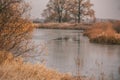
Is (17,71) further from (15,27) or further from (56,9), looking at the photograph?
(56,9)

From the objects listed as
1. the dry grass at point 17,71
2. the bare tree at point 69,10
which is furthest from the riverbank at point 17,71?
the bare tree at point 69,10

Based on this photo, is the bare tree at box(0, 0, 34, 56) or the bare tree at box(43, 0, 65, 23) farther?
the bare tree at box(43, 0, 65, 23)

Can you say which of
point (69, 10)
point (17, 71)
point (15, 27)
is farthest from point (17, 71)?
point (69, 10)

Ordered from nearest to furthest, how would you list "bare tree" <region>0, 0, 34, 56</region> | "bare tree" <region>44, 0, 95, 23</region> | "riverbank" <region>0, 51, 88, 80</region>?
"riverbank" <region>0, 51, 88, 80</region>, "bare tree" <region>0, 0, 34, 56</region>, "bare tree" <region>44, 0, 95, 23</region>

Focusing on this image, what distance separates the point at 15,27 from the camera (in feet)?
40.1

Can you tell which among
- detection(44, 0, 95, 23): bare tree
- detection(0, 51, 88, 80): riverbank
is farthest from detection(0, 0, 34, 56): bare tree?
detection(44, 0, 95, 23): bare tree

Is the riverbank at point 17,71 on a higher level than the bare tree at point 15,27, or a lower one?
lower

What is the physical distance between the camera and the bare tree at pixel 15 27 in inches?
470

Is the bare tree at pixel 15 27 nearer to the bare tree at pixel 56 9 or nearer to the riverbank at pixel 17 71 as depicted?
the riverbank at pixel 17 71

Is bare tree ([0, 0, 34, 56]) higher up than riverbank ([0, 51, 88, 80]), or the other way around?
bare tree ([0, 0, 34, 56])

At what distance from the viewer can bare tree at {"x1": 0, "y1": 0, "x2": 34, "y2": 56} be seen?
11938 millimetres

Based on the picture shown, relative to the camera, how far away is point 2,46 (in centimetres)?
1198

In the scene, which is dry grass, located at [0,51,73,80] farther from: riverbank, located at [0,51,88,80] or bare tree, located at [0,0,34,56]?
bare tree, located at [0,0,34,56]

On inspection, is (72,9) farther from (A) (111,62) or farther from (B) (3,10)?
(B) (3,10)
